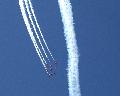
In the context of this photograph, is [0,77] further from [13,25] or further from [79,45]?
[79,45]

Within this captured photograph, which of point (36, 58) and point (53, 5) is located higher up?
point (53, 5)

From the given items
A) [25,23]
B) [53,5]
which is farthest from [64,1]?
[25,23]

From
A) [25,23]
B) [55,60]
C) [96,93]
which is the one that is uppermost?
[25,23]

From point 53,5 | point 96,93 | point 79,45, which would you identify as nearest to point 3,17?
point 53,5

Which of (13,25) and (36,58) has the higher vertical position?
(13,25)

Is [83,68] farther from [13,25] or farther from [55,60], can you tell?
[13,25]

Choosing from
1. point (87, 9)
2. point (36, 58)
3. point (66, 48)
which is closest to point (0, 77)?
point (36, 58)
